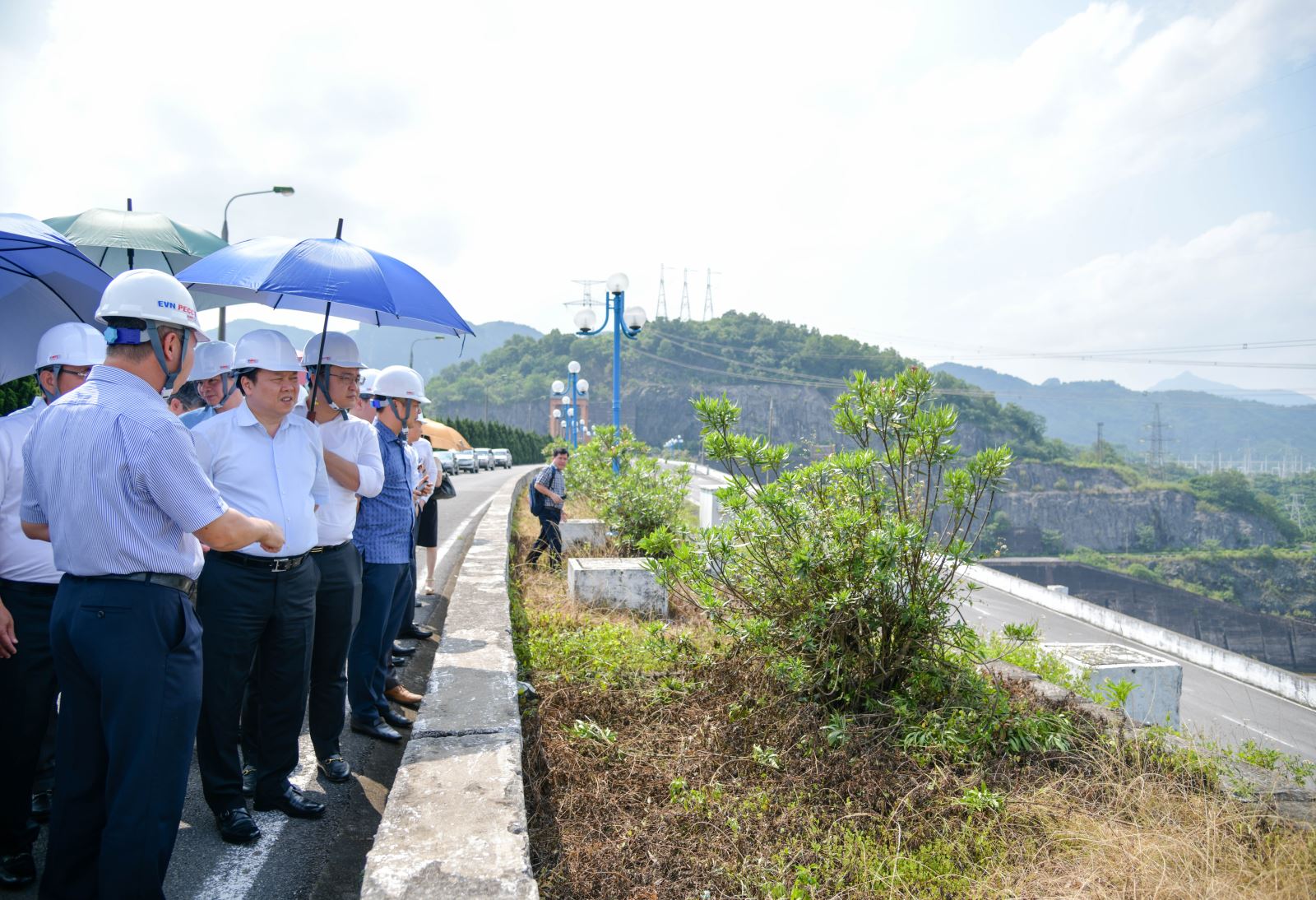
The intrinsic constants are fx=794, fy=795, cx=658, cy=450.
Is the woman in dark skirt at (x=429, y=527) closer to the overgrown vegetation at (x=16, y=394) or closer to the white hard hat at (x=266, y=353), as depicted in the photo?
the white hard hat at (x=266, y=353)

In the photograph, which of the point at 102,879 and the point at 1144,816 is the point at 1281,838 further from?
the point at 102,879

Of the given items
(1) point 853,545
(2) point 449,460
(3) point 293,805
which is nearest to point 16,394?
(3) point 293,805

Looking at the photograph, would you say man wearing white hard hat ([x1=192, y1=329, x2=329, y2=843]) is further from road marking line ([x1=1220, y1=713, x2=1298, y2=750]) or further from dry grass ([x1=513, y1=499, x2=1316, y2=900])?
road marking line ([x1=1220, y1=713, x2=1298, y2=750])

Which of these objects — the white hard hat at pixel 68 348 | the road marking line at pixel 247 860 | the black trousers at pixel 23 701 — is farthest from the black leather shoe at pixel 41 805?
the white hard hat at pixel 68 348

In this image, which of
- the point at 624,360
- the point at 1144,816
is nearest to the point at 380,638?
the point at 1144,816

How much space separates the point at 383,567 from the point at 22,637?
1.64 metres

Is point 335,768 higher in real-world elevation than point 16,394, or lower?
lower

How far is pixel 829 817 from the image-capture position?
3.07m

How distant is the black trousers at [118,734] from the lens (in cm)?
231

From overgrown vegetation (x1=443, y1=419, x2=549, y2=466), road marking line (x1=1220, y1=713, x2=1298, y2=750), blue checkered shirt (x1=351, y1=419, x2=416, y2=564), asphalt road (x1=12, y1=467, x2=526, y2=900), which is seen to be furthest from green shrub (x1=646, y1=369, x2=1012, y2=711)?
overgrown vegetation (x1=443, y1=419, x2=549, y2=466)

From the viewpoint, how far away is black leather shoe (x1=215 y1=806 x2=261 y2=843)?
3.07 metres

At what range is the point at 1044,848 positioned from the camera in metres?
2.81

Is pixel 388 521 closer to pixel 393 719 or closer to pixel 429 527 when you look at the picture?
pixel 393 719

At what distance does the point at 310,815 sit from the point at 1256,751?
4405mm
